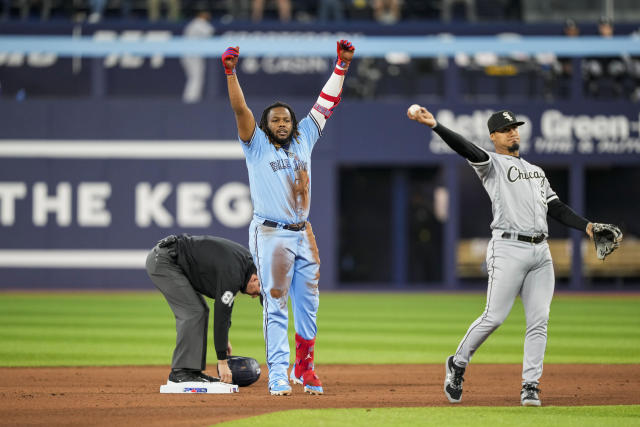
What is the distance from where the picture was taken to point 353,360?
1033 centimetres

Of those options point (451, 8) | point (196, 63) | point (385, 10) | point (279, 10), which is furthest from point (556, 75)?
point (196, 63)

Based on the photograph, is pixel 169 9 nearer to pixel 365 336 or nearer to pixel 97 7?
pixel 97 7

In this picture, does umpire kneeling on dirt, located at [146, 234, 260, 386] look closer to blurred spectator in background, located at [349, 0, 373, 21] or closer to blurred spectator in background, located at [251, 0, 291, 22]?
blurred spectator in background, located at [251, 0, 291, 22]

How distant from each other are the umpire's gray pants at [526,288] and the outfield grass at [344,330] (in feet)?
11.5

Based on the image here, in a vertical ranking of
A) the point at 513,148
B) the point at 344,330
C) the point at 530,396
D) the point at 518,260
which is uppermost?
the point at 513,148

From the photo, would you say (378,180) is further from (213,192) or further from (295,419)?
(295,419)

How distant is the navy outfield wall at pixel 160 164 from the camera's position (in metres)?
20.9

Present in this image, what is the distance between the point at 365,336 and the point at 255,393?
208 inches

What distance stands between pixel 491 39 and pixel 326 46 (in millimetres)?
3466

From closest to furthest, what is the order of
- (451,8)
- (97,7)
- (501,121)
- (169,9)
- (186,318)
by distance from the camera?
(501,121) → (186,318) → (97,7) → (451,8) → (169,9)

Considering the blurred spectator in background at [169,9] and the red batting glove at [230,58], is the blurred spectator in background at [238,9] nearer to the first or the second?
the blurred spectator in background at [169,9]

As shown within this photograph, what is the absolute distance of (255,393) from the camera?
296 inches

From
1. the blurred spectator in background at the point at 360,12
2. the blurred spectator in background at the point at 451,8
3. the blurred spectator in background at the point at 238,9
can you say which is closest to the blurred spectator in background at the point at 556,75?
the blurred spectator in background at the point at 451,8

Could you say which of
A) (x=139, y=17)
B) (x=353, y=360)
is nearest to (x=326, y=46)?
(x=139, y=17)
